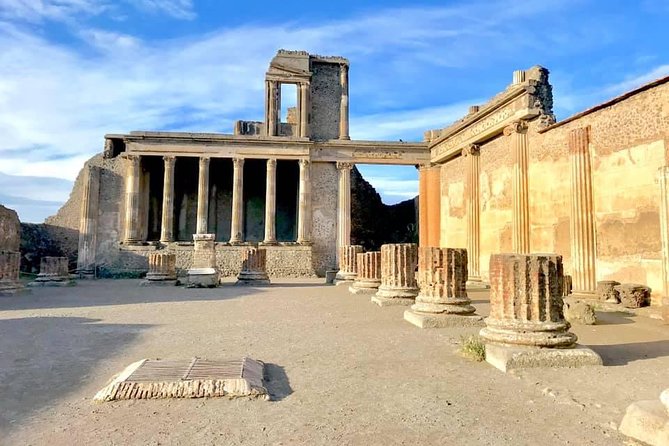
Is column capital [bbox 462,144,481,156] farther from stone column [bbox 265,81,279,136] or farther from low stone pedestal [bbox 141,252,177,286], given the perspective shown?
stone column [bbox 265,81,279,136]

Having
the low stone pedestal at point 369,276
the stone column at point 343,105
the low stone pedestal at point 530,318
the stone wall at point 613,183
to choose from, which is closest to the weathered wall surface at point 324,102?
the stone column at point 343,105

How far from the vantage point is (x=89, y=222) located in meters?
21.3

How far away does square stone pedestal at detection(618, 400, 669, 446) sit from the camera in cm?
255

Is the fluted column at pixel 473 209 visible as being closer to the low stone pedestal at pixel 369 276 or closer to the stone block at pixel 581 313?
the low stone pedestal at pixel 369 276

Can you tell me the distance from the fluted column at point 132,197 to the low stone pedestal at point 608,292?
18.6 m

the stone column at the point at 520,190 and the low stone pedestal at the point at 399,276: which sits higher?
the stone column at the point at 520,190

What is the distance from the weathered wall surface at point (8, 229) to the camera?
1310cm

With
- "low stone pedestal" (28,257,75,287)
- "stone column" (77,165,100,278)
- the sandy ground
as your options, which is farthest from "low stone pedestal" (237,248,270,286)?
the sandy ground

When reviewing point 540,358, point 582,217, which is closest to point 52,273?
point 540,358

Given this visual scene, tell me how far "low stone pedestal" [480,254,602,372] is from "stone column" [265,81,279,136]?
20604 mm

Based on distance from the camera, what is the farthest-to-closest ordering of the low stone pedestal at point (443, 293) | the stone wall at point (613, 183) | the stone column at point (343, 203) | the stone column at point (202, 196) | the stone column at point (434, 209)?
the stone column at point (343, 203) → the stone column at point (202, 196) → the stone column at point (434, 209) → the stone wall at point (613, 183) → the low stone pedestal at point (443, 293)

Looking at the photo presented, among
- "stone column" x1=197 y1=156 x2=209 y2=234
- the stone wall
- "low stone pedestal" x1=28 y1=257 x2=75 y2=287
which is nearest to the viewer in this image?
the stone wall

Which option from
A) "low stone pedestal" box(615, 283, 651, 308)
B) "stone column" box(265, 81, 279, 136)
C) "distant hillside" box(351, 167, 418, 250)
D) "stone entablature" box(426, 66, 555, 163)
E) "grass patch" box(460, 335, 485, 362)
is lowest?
"grass patch" box(460, 335, 485, 362)

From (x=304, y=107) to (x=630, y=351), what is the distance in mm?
21049
